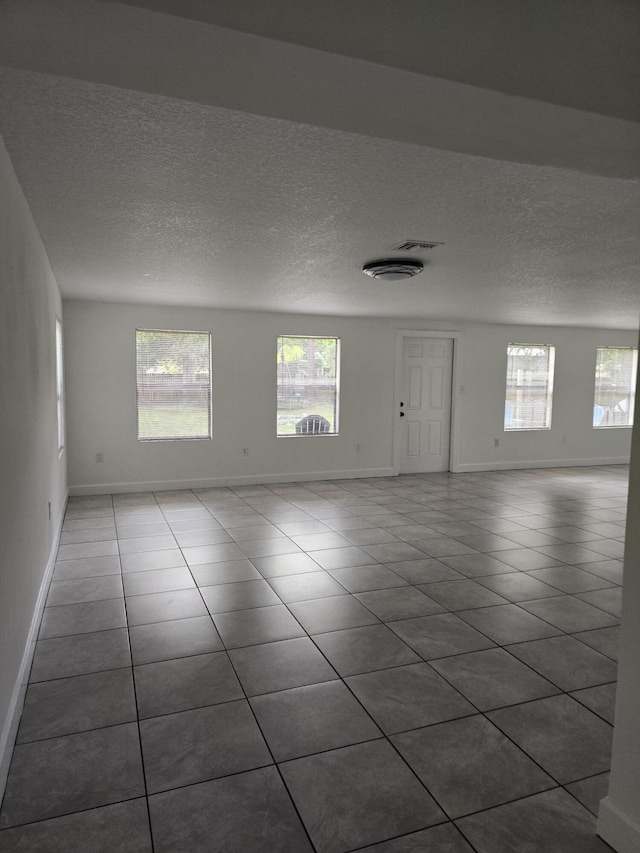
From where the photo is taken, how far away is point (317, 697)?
2354 millimetres

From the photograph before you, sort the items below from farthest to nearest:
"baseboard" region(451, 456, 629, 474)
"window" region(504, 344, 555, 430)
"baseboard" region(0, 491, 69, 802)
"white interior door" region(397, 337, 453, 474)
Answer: "window" region(504, 344, 555, 430), "baseboard" region(451, 456, 629, 474), "white interior door" region(397, 337, 453, 474), "baseboard" region(0, 491, 69, 802)

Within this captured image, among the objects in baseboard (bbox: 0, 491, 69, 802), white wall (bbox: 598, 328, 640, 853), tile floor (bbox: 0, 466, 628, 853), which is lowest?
tile floor (bbox: 0, 466, 628, 853)

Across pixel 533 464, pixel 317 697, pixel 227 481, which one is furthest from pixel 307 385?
pixel 317 697

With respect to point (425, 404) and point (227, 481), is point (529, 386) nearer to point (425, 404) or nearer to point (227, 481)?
point (425, 404)

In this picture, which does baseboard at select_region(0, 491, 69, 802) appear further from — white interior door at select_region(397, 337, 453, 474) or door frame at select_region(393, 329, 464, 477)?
white interior door at select_region(397, 337, 453, 474)

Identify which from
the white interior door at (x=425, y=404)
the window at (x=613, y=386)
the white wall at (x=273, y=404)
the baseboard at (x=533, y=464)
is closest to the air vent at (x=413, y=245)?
the white wall at (x=273, y=404)

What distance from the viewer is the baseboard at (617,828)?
5.15ft

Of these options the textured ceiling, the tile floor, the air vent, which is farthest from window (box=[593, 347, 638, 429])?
the air vent

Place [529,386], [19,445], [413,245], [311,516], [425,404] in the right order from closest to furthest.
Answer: [19,445]
[413,245]
[311,516]
[425,404]
[529,386]

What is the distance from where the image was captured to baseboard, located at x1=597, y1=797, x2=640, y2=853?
1.57 meters

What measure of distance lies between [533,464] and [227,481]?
16.0 ft

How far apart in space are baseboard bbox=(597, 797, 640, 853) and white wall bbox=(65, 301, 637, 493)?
574cm

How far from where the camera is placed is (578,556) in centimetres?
438

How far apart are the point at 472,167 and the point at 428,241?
1194 millimetres
